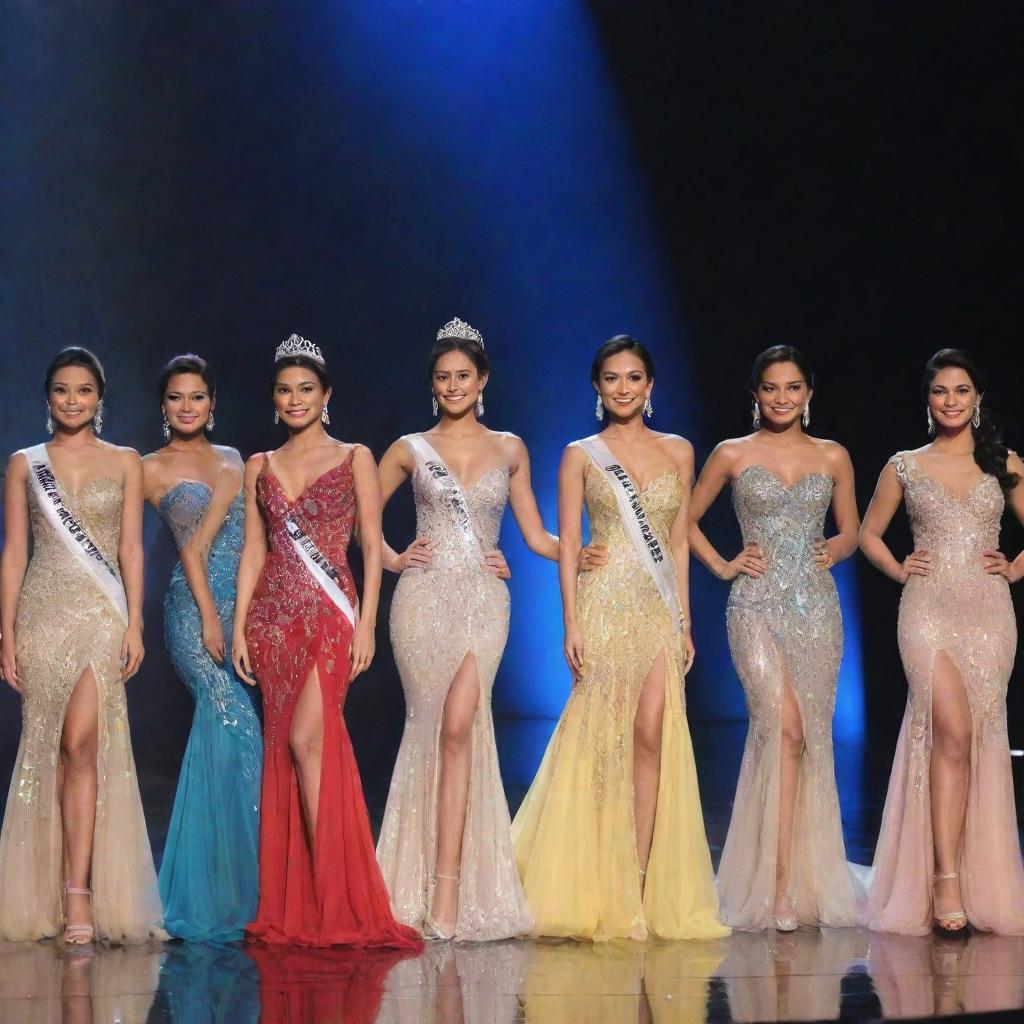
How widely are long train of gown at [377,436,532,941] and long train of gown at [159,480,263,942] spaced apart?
43cm

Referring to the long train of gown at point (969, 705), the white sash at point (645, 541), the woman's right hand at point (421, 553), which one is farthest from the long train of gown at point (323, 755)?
the long train of gown at point (969, 705)

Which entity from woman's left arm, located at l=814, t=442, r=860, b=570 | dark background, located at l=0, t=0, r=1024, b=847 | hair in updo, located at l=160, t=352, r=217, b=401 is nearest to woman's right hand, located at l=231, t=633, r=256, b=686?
hair in updo, located at l=160, t=352, r=217, b=401

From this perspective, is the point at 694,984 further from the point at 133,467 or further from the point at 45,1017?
the point at 133,467

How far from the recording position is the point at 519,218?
9.86 m

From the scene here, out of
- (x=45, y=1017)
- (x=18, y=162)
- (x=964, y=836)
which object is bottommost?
(x=45, y=1017)

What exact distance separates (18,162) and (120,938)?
5.33 m

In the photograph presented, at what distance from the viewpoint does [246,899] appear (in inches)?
170

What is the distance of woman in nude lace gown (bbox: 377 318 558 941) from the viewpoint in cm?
420

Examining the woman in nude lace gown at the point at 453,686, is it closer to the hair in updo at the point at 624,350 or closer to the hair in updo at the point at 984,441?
the hair in updo at the point at 624,350

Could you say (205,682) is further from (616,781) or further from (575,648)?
(616,781)

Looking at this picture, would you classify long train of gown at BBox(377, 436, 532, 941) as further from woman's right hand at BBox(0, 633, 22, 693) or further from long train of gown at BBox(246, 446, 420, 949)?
woman's right hand at BBox(0, 633, 22, 693)

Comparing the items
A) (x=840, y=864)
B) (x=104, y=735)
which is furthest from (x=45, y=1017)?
(x=840, y=864)

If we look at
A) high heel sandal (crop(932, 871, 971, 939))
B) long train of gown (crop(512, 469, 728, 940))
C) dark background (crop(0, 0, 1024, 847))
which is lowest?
high heel sandal (crop(932, 871, 971, 939))

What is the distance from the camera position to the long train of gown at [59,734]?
4.19m
